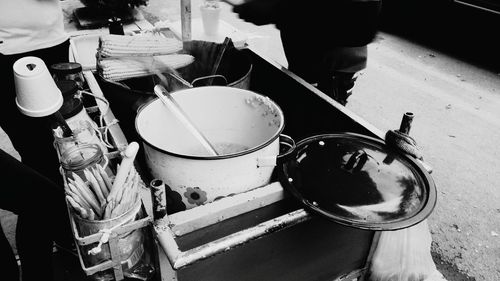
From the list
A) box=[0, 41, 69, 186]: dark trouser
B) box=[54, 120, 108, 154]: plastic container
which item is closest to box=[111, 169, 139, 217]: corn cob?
box=[54, 120, 108, 154]: plastic container

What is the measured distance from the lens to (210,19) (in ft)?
8.03

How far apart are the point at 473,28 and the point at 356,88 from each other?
245 centimetres

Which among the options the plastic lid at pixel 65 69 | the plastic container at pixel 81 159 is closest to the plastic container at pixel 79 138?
the plastic container at pixel 81 159

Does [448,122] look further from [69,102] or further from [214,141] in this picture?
[69,102]

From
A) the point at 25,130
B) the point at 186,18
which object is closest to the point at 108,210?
the point at 25,130

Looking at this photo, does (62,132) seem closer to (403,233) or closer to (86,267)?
(86,267)

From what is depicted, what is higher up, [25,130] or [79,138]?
[79,138]

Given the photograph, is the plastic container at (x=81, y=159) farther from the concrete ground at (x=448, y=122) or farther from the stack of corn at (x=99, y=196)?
the concrete ground at (x=448, y=122)

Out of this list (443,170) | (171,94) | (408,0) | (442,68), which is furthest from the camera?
(408,0)

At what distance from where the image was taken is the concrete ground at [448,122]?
105 inches

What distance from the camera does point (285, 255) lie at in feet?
4.19

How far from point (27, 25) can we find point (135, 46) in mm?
692

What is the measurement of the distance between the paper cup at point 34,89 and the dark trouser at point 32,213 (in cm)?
36

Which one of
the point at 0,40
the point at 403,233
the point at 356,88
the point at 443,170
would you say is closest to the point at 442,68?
the point at 356,88
